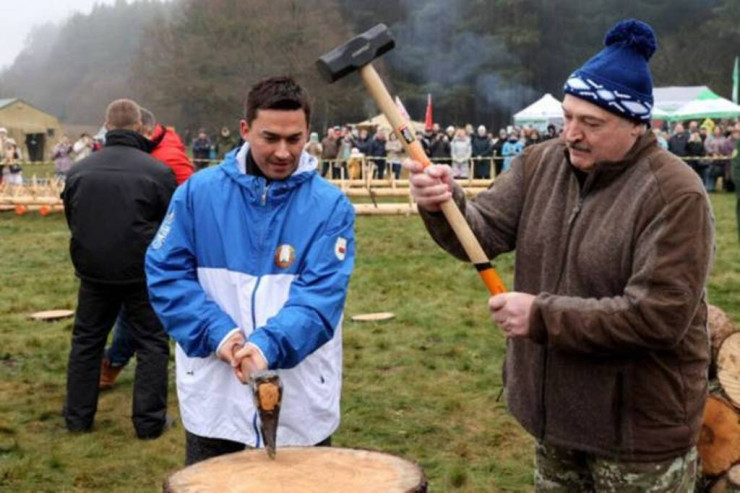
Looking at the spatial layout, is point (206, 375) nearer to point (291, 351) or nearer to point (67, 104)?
point (291, 351)

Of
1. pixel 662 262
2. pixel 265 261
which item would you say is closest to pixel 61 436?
pixel 265 261

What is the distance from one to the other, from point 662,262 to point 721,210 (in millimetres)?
18073

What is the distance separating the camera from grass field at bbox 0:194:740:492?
573cm

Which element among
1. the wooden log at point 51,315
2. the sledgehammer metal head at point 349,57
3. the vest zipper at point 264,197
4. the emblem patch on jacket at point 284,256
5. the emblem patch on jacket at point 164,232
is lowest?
the wooden log at point 51,315

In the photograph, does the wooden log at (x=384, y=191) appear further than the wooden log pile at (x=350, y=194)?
Yes

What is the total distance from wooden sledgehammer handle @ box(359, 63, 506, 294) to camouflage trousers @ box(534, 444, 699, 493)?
61cm

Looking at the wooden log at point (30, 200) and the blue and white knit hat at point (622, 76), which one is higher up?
the blue and white knit hat at point (622, 76)

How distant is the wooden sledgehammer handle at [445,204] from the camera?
3.23 meters

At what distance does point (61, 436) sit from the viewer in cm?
637

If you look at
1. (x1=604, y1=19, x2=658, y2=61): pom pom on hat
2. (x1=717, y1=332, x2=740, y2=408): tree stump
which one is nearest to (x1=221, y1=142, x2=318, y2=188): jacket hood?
(x1=604, y1=19, x2=658, y2=61): pom pom on hat

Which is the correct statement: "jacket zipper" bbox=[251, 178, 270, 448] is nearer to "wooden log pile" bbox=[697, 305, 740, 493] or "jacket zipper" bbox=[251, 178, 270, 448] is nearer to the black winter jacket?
"wooden log pile" bbox=[697, 305, 740, 493]

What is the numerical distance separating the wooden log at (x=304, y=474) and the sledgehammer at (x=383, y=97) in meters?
0.76

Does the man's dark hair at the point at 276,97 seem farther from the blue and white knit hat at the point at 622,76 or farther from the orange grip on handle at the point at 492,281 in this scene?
the blue and white knit hat at the point at 622,76

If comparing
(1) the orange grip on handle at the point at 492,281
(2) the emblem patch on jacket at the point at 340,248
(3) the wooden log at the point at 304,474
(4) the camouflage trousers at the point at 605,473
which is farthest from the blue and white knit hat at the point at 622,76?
(3) the wooden log at the point at 304,474
